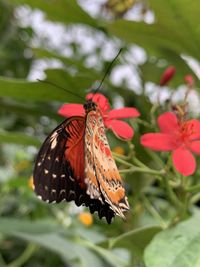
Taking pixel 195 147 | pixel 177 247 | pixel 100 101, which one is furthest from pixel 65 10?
pixel 177 247

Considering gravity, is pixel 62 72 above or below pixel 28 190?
above

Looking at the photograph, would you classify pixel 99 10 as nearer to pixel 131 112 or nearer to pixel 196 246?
pixel 131 112

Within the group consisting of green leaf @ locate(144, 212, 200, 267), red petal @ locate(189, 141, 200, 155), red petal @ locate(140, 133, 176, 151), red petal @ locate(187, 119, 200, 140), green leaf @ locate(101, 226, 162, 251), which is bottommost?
green leaf @ locate(101, 226, 162, 251)

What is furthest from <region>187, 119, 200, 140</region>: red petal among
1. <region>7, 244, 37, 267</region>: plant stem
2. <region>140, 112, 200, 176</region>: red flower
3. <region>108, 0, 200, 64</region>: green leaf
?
<region>7, 244, 37, 267</region>: plant stem

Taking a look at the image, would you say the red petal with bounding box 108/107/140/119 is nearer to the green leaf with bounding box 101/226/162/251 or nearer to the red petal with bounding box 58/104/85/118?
the red petal with bounding box 58/104/85/118

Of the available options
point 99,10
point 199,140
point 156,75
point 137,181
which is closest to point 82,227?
point 137,181

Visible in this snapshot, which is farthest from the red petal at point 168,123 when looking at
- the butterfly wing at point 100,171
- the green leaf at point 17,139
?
the green leaf at point 17,139

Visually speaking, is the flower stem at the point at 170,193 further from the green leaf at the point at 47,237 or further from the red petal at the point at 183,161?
the green leaf at the point at 47,237
